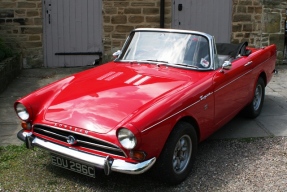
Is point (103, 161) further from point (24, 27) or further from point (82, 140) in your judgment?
point (24, 27)

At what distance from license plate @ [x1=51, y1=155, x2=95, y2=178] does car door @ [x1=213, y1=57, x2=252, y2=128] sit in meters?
1.64

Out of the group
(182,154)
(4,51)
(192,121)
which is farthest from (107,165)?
(4,51)

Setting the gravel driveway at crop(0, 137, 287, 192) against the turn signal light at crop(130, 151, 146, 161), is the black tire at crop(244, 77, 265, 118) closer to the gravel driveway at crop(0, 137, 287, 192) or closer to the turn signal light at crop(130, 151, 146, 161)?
the gravel driveway at crop(0, 137, 287, 192)

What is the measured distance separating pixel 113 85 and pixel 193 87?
2.80 feet

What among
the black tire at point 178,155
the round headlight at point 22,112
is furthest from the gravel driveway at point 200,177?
the round headlight at point 22,112

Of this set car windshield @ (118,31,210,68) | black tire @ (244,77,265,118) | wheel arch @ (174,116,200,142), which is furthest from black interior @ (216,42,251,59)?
wheel arch @ (174,116,200,142)

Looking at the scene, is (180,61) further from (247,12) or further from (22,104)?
(247,12)

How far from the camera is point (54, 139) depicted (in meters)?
4.08

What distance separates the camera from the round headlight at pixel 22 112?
4320 mm

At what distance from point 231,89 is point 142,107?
1594 millimetres

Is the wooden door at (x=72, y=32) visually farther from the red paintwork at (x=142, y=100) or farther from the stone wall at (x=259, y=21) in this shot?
the red paintwork at (x=142, y=100)

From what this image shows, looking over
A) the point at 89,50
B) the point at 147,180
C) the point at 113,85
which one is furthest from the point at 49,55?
the point at 147,180

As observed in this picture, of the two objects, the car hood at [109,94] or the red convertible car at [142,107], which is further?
the car hood at [109,94]

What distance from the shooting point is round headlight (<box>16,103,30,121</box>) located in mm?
4320
